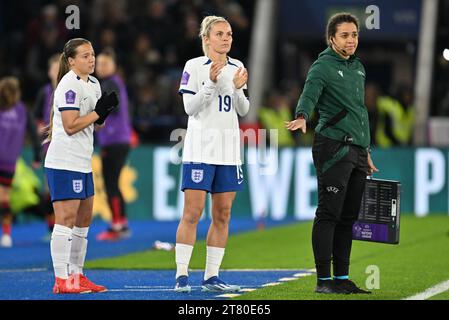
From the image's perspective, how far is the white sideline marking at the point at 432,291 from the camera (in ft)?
32.8

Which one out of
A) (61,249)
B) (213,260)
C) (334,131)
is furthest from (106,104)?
(334,131)

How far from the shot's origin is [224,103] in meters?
10.5

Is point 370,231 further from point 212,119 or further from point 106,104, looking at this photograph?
point 106,104

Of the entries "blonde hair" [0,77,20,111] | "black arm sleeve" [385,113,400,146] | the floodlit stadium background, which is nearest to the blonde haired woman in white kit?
"blonde hair" [0,77,20,111]

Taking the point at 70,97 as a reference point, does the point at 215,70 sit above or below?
above

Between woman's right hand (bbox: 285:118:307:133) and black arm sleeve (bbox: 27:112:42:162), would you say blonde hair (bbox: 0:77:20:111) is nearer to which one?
black arm sleeve (bbox: 27:112:42:162)

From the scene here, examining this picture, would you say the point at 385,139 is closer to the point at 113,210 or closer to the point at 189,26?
the point at 189,26

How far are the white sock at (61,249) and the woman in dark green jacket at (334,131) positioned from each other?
209cm

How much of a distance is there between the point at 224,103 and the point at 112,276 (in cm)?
262

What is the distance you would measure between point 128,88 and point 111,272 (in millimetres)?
11659

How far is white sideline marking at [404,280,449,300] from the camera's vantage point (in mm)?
9984

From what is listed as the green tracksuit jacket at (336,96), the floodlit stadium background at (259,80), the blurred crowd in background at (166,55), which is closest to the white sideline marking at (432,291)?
the green tracksuit jacket at (336,96)

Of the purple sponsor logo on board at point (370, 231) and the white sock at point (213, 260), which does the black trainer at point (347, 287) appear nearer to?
the purple sponsor logo on board at point (370, 231)

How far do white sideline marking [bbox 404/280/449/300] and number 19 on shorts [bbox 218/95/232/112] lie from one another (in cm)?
216
